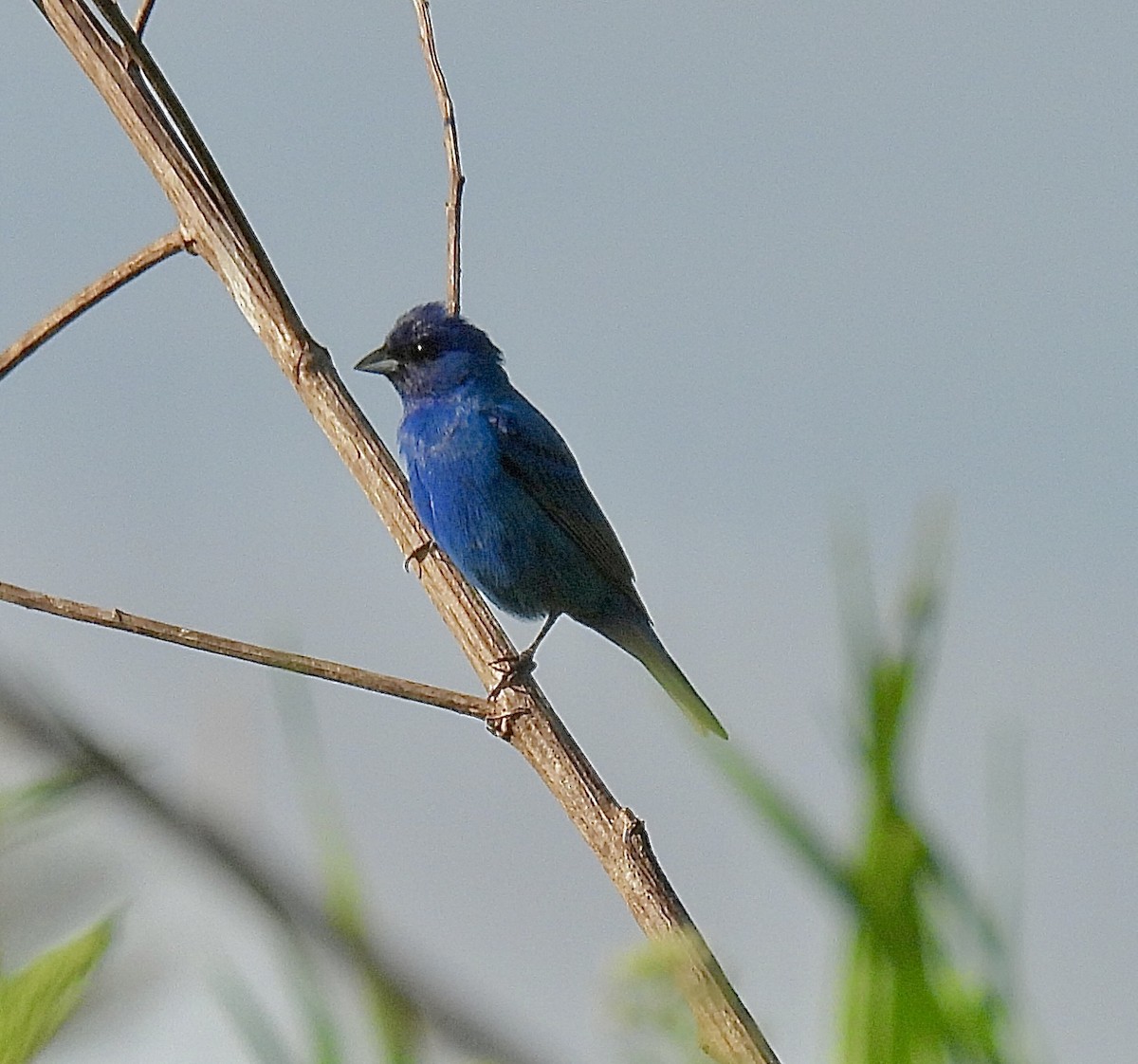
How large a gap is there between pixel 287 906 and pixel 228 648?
6.80 ft

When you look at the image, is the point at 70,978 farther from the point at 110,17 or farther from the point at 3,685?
the point at 110,17

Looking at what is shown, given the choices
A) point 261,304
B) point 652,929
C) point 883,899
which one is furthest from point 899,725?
point 261,304

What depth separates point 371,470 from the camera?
3.85 metres

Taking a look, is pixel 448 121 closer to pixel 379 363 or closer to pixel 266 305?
pixel 266 305

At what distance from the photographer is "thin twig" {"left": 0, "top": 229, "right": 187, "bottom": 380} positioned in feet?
11.3

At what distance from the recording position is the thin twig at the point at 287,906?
0.55 metres

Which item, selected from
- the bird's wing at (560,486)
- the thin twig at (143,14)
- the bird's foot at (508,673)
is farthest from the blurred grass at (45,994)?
the bird's wing at (560,486)

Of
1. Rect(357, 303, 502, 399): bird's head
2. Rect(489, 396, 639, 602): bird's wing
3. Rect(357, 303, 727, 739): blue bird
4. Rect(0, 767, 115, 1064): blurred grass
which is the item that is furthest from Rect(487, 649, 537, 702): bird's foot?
Rect(357, 303, 502, 399): bird's head

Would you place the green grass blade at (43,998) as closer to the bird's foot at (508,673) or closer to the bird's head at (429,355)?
the bird's foot at (508,673)

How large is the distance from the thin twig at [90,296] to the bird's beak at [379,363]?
13.2 feet

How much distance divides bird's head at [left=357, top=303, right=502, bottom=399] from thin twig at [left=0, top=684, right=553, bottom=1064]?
24.1 feet

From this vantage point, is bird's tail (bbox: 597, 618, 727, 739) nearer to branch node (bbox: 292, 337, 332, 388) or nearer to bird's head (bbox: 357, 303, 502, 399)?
bird's head (bbox: 357, 303, 502, 399)

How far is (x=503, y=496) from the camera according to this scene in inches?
293

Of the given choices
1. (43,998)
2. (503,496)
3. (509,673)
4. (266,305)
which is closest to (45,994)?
(43,998)
